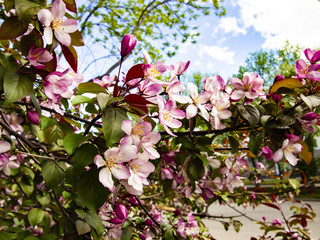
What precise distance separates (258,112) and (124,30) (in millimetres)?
4405

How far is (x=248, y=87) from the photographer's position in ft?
3.32

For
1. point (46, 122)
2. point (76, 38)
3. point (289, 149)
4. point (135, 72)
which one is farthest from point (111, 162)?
point (289, 149)

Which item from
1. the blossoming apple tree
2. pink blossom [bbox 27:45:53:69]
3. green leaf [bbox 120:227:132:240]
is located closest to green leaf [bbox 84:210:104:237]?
the blossoming apple tree

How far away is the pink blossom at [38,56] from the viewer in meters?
0.71

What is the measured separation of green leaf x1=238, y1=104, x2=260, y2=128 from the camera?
93 centimetres

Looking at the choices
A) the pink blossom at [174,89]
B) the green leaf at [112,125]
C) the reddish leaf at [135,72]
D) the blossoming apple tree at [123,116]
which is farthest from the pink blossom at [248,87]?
the green leaf at [112,125]

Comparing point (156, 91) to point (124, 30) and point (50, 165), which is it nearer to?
point (50, 165)

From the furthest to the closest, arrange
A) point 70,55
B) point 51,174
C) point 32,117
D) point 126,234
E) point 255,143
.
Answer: point 126,234
point 32,117
point 255,143
point 51,174
point 70,55

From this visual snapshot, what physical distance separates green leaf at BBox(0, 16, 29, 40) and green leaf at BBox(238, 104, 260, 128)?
2.42 feet

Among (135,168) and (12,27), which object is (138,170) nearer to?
(135,168)

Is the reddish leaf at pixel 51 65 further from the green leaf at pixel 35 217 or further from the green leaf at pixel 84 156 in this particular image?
the green leaf at pixel 35 217

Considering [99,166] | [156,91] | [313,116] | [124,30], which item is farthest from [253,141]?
[124,30]

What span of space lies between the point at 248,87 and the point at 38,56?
74 cm

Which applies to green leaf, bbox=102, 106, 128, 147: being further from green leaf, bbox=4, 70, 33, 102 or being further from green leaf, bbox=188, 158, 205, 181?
green leaf, bbox=188, 158, 205, 181
